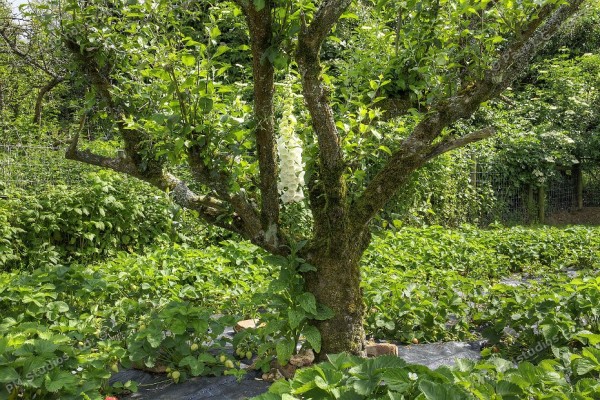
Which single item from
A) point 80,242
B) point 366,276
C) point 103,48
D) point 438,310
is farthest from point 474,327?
point 80,242

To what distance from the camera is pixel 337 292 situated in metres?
2.96

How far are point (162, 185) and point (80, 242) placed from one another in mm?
3266

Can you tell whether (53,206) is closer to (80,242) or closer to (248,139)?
(80,242)

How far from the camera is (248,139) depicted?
9.82 feet

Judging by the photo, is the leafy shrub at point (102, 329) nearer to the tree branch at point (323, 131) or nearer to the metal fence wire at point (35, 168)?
the tree branch at point (323, 131)

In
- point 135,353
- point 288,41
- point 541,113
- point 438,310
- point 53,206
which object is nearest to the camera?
point 288,41

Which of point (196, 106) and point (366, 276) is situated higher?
point (196, 106)

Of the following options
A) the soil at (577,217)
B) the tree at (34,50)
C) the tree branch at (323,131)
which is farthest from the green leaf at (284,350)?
the soil at (577,217)

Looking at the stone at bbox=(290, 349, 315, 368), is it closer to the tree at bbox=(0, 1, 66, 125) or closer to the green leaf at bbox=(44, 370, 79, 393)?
the green leaf at bbox=(44, 370, 79, 393)

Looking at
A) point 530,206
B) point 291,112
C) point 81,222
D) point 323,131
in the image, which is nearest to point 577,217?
point 530,206

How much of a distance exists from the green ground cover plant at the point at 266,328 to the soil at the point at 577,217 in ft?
24.9

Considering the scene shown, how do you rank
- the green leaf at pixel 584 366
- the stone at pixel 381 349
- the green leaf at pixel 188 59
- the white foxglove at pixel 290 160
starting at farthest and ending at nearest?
the stone at pixel 381 349 → the white foxglove at pixel 290 160 → the green leaf at pixel 188 59 → the green leaf at pixel 584 366

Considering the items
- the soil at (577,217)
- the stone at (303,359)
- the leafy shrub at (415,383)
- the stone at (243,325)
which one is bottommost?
the stone at (303,359)

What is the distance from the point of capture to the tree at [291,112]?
2.71 m
